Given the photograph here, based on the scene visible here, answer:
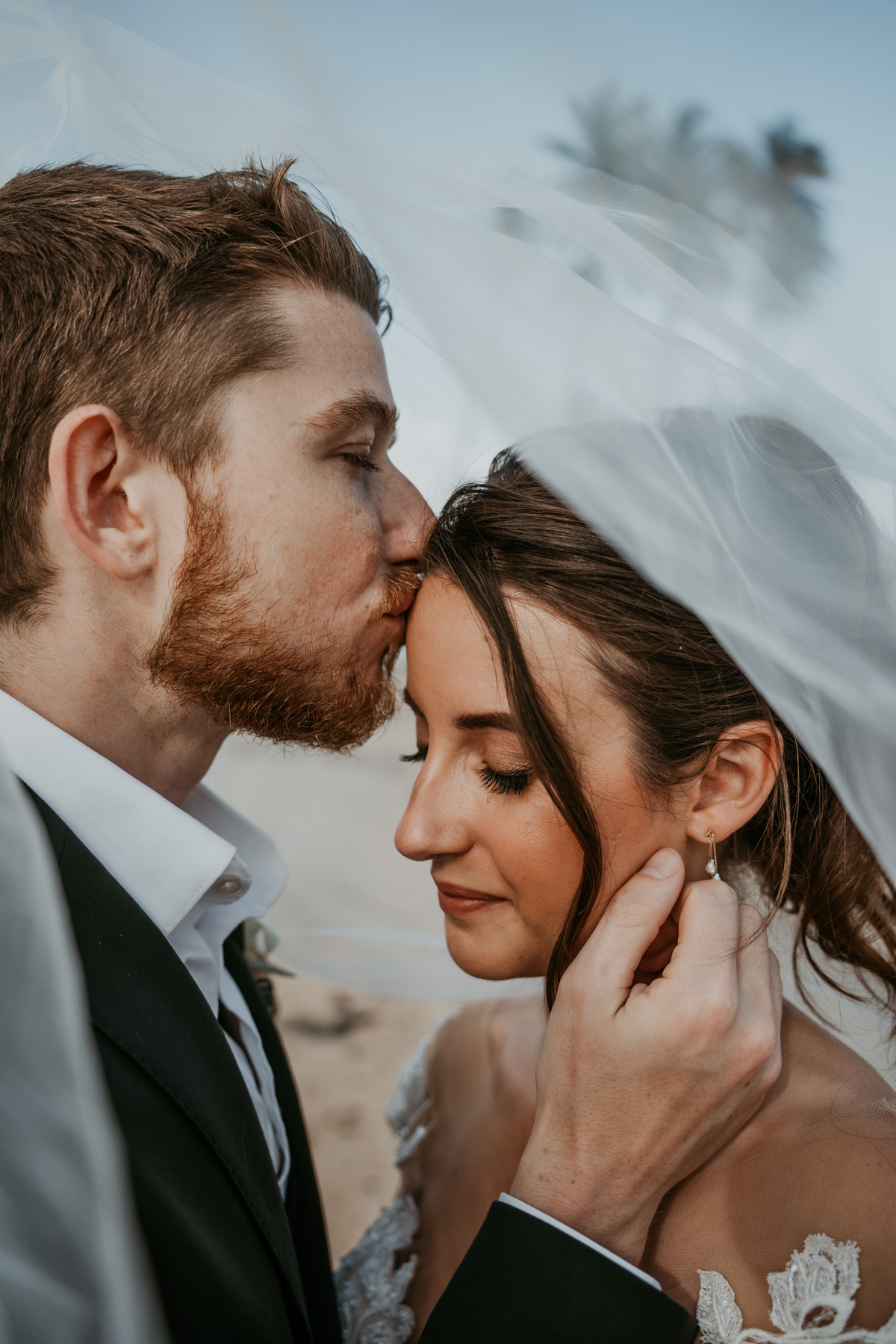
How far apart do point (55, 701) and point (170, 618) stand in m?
0.34

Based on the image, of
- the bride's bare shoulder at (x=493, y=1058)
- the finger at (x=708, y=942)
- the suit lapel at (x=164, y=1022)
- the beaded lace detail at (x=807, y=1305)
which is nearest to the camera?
the suit lapel at (x=164, y=1022)

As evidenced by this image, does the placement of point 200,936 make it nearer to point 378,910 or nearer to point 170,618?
point 170,618

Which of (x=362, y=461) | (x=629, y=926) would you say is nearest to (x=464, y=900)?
(x=629, y=926)

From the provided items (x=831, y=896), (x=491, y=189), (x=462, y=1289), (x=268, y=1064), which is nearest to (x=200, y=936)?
(x=268, y=1064)

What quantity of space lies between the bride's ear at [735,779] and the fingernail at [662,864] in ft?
0.33

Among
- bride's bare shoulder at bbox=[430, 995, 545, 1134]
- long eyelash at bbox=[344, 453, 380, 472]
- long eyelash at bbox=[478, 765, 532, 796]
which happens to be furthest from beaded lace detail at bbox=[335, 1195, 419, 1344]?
long eyelash at bbox=[344, 453, 380, 472]

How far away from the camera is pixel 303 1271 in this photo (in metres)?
2.31

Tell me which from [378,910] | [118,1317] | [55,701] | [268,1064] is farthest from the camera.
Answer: [378,910]

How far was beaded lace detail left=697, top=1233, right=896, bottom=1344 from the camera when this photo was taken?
A: 5.65 ft

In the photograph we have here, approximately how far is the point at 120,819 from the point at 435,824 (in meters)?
0.72

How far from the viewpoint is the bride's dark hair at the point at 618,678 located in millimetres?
2039

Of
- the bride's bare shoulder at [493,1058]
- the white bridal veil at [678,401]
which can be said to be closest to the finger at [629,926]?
the white bridal veil at [678,401]

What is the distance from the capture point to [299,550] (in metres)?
2.29

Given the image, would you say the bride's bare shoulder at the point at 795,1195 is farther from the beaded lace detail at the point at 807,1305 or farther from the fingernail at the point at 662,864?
the fingernail at the point at 662,864
